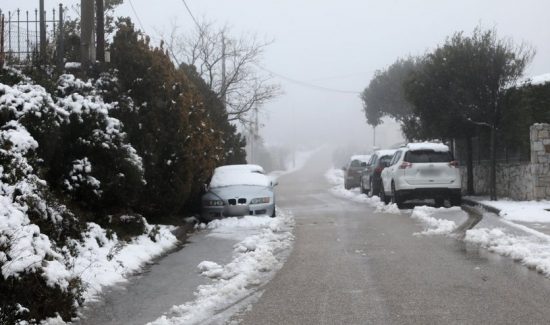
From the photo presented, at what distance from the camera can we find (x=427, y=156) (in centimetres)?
1717

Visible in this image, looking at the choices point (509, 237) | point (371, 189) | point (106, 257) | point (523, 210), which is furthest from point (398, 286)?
→ point (371, 189)

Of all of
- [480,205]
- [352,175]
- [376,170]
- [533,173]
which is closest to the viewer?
[533,173]

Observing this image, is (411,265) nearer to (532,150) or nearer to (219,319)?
(219,319)

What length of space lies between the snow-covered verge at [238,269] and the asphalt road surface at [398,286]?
227 millimetres

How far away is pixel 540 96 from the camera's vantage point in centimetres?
1733

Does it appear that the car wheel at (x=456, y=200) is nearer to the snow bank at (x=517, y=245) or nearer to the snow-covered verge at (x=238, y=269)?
the snow bank at (x=517, y=245)

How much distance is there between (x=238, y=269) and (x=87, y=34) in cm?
562

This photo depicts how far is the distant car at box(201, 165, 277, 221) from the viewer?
14250 mm

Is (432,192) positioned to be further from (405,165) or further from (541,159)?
(541,159)

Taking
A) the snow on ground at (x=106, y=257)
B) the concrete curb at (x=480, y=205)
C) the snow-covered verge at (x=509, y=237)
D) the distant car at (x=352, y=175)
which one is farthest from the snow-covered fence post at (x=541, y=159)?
the distant car at (x=352, y=175)

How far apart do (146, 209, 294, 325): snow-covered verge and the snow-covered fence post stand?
6531 mm

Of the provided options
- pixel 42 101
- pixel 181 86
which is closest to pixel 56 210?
pixel 42 101

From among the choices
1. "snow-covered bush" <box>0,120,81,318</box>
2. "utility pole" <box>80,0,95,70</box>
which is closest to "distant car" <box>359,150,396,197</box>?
"utility pole" <box>80,0,95,70</box>

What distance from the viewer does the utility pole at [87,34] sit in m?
11.3
